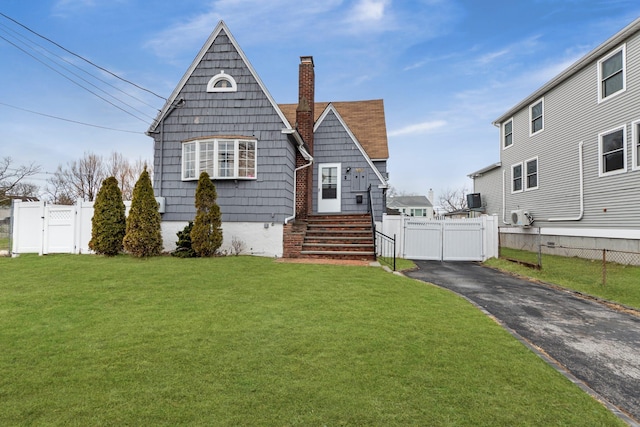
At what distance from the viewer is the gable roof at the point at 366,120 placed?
54.9ft

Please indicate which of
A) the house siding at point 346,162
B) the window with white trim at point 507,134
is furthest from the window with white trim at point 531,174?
the house siding at point 346,162

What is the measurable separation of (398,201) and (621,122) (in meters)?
44.4

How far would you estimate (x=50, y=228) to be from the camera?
1159 centimetres

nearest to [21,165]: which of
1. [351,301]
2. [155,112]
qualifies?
[155,112]

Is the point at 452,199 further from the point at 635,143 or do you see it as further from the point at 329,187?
the point at 635,143

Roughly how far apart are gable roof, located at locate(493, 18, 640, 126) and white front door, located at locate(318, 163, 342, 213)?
10.4 m

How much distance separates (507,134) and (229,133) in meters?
16.7

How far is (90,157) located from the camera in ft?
109

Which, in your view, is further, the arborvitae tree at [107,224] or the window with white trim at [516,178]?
the window with white trim at [516,178]

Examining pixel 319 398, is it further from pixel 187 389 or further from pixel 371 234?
pixel 371 234

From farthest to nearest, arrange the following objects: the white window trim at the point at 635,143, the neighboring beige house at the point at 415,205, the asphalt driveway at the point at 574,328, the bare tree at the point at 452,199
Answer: the neighboring beige house at the point at 415,205, the bare tree at the point at 452,199, the white window trim at the point at 635,143, the asphalt driveway at the point at 574,328

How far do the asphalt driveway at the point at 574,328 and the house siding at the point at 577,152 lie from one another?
610 centimetres

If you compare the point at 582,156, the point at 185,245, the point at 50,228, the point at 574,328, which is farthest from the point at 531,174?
the point at 50,228

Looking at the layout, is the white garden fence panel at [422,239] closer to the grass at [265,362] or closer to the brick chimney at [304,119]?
the brick chimney at [304,119]
